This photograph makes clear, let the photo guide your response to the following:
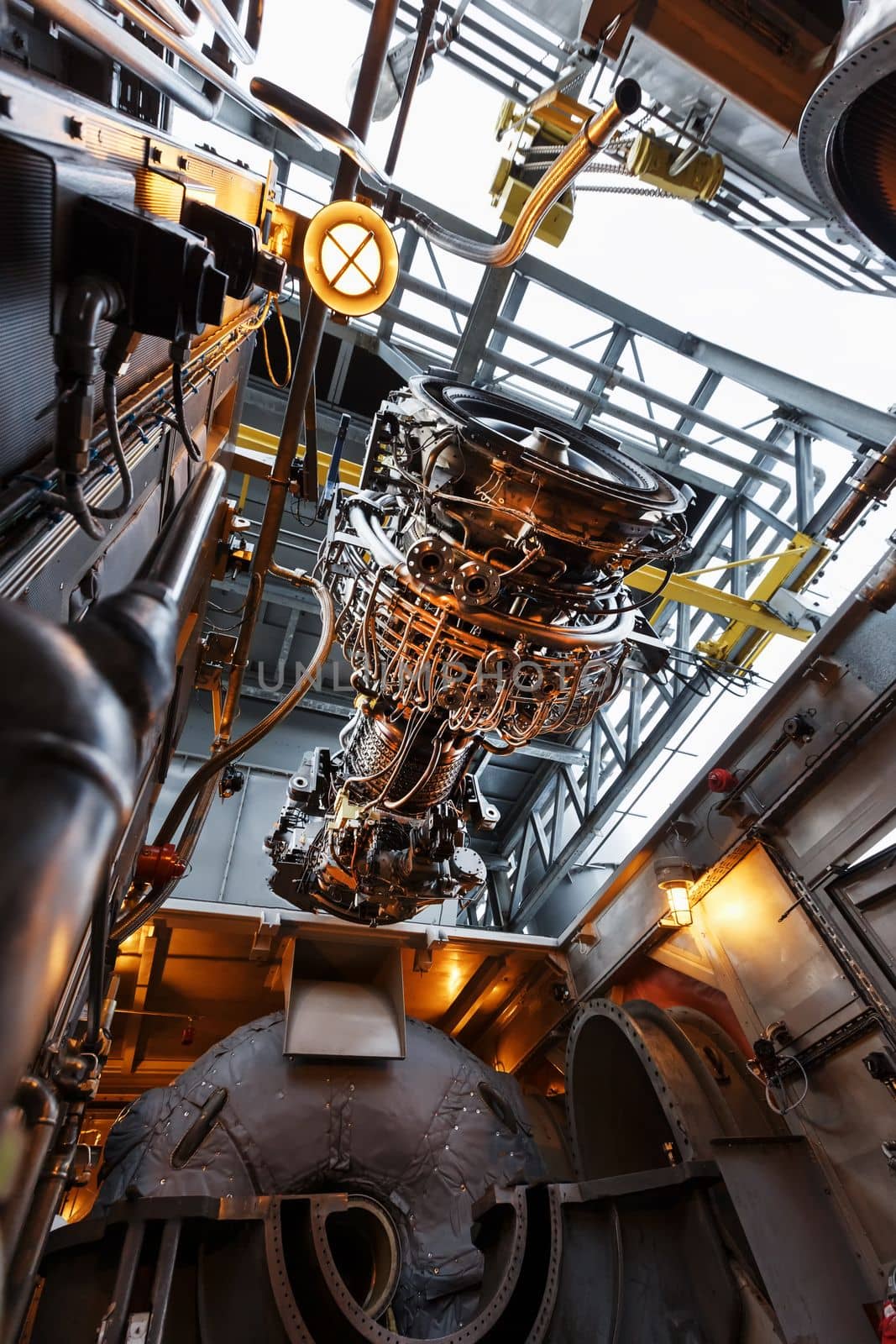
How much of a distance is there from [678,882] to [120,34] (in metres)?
4.19

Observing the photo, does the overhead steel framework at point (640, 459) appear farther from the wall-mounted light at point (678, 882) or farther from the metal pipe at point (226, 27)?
the metal pipe at point (226, 27)

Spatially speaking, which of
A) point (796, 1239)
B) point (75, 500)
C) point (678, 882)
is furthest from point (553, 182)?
point (796, 1239)

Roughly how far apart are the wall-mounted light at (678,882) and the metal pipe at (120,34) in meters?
4.05

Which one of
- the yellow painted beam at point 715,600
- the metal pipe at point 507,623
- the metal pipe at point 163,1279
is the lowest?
the metal pipe at point 163,1279

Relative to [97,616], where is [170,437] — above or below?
above

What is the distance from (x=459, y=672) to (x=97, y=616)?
2269 mm

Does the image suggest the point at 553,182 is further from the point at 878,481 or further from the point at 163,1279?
the point at 163,1279

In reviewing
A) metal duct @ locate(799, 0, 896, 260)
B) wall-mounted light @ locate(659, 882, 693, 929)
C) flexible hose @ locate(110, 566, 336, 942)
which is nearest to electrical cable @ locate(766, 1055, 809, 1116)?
wall-mounted light @ locate(659, 882, 693, 929)

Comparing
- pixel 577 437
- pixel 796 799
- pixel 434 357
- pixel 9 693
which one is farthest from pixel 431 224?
pixel 434 357

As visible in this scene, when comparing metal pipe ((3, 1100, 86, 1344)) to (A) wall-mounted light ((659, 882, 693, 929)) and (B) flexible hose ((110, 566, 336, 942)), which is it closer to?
(B) flexible hose ((110, 566, 336, 942))

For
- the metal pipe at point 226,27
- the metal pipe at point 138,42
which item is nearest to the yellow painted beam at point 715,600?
the metal pipe at point 226,27

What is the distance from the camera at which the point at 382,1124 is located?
344 cm

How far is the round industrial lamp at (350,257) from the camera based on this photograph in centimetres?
180

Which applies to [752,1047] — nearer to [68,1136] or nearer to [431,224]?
[68,1136]
